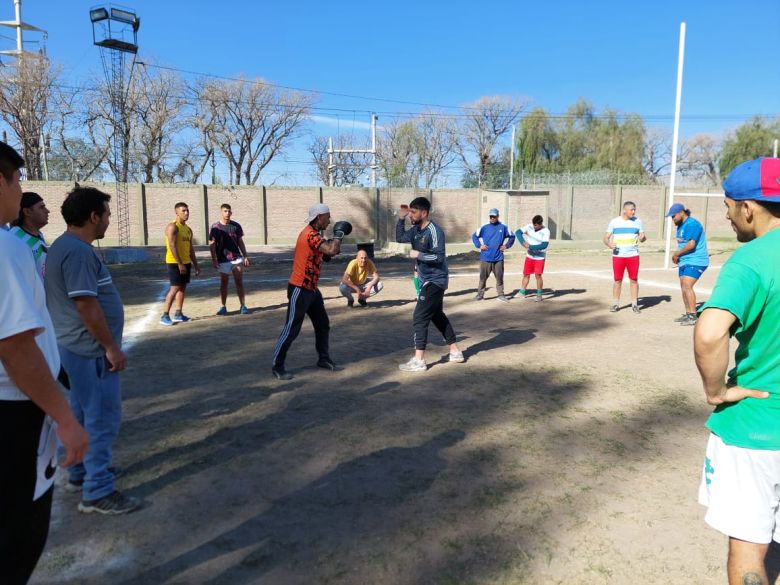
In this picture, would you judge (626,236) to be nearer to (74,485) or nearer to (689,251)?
(689,251)

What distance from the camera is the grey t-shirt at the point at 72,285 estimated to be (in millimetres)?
3186

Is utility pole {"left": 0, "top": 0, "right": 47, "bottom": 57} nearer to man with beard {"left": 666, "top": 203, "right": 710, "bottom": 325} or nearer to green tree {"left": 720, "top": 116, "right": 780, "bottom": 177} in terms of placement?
man with beard {"left": 666, "top": 203, "right": 710, "bottom": 325}

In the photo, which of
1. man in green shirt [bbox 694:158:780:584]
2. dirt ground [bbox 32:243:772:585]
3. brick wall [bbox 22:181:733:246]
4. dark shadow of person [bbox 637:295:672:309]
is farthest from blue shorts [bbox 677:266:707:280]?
brick wall [bbox 22:181:733:246]

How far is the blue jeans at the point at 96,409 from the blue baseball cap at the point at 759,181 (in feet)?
11.2

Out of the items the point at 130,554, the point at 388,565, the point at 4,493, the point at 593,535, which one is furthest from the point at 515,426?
the point at 4,493

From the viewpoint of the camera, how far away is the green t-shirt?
2004 mm

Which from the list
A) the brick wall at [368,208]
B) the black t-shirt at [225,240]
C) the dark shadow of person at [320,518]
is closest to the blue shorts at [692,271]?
the dark shadow of person at [320,518]

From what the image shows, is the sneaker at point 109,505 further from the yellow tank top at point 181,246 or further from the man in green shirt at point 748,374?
the yellow tank top at point 181,246

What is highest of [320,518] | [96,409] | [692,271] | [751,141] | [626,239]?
[751,141]

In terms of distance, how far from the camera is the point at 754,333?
2119mm

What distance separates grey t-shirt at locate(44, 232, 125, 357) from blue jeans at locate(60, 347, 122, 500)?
86mm

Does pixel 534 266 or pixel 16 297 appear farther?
pixel 534 266

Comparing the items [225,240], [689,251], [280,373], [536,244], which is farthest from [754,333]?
[536,244]

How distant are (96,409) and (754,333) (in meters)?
3.44
